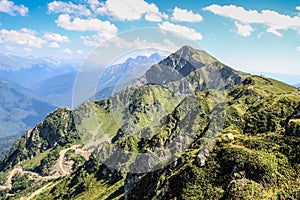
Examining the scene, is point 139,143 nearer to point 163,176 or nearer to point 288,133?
point 163,176

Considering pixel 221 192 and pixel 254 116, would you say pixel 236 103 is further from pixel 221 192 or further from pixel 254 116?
pixel 221 192

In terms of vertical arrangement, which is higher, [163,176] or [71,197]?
[163,176]

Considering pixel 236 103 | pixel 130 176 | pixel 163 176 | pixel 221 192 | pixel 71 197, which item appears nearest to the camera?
pixel 221 192

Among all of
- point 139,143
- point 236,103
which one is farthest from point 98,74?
point 139,143

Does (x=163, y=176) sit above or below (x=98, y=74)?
below

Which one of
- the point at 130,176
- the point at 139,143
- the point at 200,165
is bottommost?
the point at 139,143

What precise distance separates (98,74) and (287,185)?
30894 mm

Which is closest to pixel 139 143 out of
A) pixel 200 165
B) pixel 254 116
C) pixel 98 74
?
pixel 254 116

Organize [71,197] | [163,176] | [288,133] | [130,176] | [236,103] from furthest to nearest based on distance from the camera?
[71,197]
[236,103]
[130,176]
[163,176]
[288,133]

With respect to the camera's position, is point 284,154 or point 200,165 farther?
Answer: point 200,165

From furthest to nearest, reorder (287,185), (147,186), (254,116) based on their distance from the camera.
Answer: (254,116) < (147,186) < (287,185)

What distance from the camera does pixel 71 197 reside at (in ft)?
530

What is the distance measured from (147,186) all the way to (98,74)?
42.0m

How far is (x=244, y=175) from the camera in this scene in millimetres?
45125
